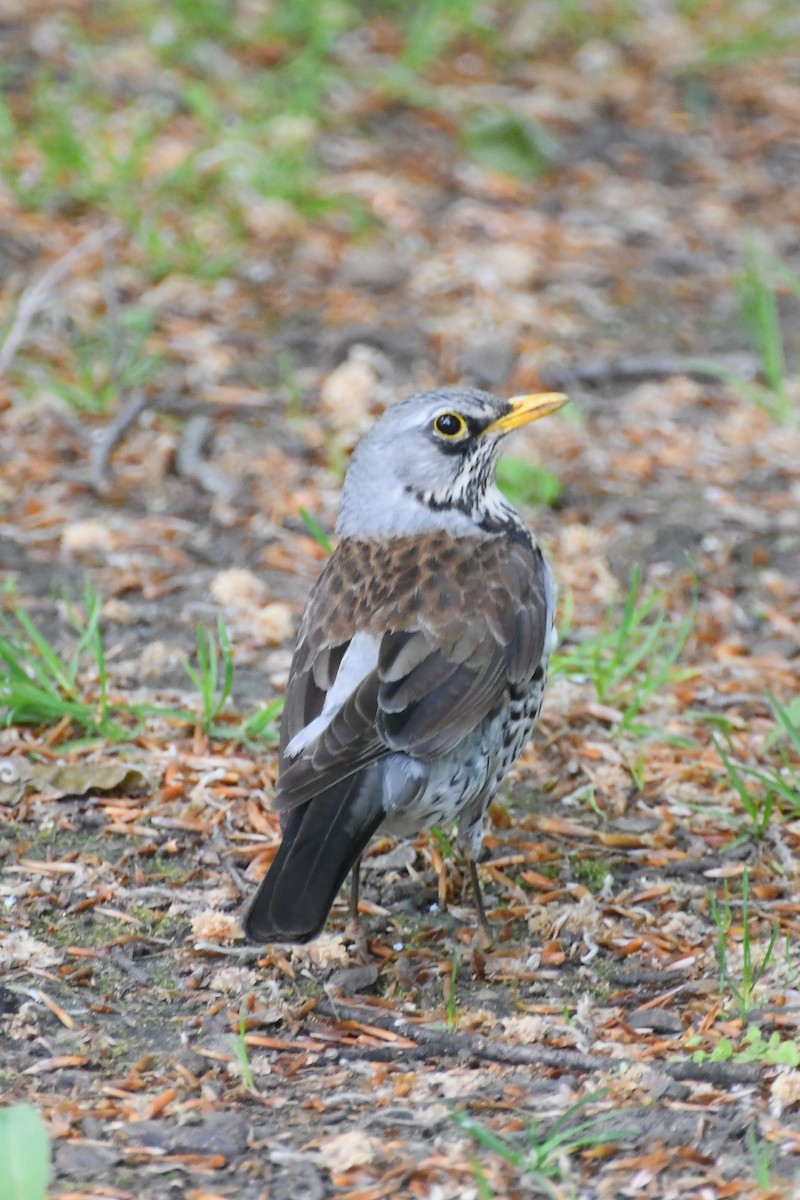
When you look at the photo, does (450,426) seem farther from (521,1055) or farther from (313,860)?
(521,1055)

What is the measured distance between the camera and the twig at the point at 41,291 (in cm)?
731

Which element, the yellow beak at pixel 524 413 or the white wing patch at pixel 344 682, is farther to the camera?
the yellow beak at pixel 524 413

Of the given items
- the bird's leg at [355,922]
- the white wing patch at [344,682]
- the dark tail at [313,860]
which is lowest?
the bird's leg at [355,922]

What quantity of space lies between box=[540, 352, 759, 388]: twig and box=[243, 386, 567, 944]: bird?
8.62 feet

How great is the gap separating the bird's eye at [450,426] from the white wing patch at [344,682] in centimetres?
86

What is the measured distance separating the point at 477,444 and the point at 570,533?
168 centimetres

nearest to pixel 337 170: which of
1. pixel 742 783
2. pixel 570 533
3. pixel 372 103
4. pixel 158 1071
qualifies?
pixel 372 103

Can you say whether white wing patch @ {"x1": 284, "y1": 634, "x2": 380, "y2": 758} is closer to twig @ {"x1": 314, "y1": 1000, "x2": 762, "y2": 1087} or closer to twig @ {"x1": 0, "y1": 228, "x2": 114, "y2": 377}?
twig @ {"x1": 314, "y1": 1000, "x2": 762, "y2": 1087}

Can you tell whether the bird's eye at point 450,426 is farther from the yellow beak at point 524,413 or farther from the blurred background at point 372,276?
the blurred background at point 372,276

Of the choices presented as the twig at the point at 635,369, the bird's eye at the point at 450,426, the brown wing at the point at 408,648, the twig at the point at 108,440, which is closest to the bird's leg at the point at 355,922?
the brown wing at the point at 408,648

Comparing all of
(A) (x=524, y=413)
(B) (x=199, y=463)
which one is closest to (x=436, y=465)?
(A) (x=524, y=413)

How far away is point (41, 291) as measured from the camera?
24.9ft

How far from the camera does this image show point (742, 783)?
17.2 ft

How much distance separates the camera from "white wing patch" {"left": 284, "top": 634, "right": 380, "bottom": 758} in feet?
14.9
